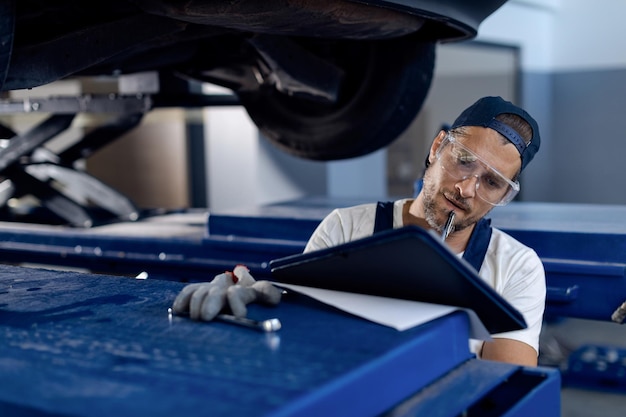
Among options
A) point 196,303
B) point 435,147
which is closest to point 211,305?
point 196,303

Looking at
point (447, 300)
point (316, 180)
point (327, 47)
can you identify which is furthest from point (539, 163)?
point (447, 300)

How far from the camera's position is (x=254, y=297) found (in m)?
1.06

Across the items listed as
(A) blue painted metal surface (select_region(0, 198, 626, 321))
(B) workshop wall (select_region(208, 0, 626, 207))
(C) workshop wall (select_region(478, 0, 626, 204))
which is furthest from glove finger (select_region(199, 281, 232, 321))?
(C) workshop wall (select_region(478, 0, 626, 204))

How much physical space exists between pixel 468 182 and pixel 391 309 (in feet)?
1.78

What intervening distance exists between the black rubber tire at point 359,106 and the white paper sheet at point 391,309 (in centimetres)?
143

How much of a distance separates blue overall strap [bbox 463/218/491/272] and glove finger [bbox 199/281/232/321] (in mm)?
647

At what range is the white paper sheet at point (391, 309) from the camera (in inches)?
37.2

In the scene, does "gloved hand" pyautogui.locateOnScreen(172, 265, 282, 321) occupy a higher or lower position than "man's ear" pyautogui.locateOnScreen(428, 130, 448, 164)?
lower

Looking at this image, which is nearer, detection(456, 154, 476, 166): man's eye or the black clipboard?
the black clipboard

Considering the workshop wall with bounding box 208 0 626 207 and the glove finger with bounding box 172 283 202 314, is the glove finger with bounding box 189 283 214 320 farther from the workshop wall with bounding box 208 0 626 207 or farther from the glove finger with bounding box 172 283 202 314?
the workshop wall with bounding box 208 0 626 207

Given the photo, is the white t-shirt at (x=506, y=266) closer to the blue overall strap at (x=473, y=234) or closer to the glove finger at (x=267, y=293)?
the blue overall strap at (x=473, y=234)

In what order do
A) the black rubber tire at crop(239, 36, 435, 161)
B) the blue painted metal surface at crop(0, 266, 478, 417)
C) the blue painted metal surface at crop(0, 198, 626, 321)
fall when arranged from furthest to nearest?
1. the black rubber tire at crop(239, 36, 435, 161)
2. the blue painted metal surface at crop(0, 198, 626, 321)
3. the blue painted metal surface at crop(0, 266, 478, 417)

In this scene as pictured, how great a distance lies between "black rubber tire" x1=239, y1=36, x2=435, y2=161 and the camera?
8.05 ft

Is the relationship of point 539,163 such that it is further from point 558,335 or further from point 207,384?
point 207,384
